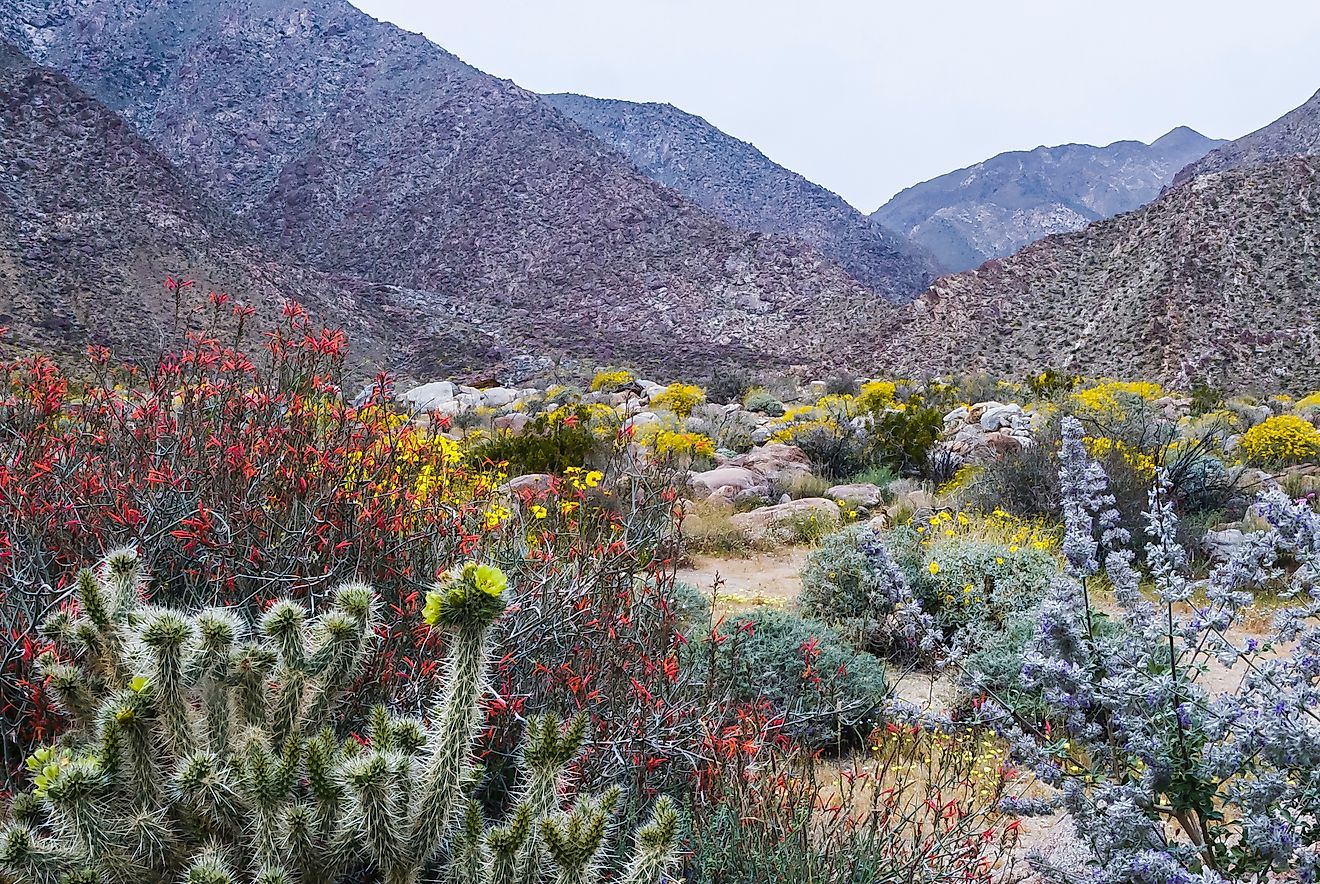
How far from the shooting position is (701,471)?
13062mm

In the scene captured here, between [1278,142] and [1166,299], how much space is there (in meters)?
42.1

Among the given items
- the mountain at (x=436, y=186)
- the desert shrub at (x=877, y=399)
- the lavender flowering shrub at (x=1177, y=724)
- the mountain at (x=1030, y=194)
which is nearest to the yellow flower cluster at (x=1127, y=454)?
the lavender flowering shrub at (x=1177, y=724)

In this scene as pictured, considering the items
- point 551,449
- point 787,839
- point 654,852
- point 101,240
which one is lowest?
point 551,449

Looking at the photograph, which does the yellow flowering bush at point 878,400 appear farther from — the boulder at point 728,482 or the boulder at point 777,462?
the boulder at point 728,482

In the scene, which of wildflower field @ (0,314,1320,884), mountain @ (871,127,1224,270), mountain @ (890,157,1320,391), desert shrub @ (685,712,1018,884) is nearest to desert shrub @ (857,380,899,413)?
mountain @ (890,157,1320,391)

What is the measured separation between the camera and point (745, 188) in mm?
87625

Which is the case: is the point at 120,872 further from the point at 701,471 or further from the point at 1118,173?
the point at 1118,173

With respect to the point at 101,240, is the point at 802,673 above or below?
below

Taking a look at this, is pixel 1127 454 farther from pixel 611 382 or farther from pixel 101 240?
pixel 101 240

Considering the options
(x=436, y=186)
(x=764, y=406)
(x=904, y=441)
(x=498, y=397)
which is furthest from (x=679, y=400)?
(x=436, y=186)

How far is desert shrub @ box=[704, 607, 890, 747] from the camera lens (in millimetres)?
4137

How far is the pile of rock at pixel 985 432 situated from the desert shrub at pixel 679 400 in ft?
18.6

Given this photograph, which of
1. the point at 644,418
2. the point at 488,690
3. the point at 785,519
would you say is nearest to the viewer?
the point at 488,690

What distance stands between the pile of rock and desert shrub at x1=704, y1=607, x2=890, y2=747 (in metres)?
6.01
